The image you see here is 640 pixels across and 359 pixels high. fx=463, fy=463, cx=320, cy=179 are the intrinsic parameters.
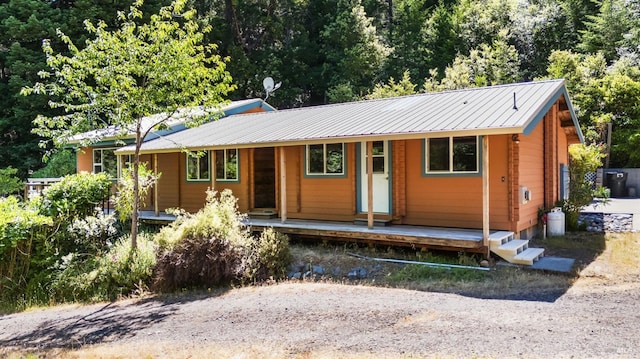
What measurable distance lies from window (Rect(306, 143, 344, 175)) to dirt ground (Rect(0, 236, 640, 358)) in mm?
3766

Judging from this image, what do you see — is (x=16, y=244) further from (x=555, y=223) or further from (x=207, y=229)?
(x=555, y=223)

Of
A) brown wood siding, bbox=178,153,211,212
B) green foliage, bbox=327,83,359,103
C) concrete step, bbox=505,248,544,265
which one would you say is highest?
green foliage, bbox=327,83,359,103

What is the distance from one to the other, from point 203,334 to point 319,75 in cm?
2646

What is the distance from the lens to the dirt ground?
4578 millimetres

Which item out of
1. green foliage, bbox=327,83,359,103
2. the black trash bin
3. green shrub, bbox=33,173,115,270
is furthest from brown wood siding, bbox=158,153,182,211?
the black trash bin

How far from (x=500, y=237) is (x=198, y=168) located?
8.45 m

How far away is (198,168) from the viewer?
43.3 ft

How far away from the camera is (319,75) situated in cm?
3047

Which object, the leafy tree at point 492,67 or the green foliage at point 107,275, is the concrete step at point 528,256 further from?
the leafy tree at point 492,67

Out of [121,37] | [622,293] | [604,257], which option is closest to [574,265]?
[604,257]

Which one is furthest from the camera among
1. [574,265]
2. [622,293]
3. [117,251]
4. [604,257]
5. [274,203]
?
[274,203]

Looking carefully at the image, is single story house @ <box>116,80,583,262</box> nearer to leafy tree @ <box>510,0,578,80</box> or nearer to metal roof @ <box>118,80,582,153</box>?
metal roof @ <box>118,80,582,153</box>

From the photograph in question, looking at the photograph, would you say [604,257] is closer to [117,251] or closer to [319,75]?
[117,251]

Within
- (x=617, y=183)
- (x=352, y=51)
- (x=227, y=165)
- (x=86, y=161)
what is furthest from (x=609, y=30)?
(x=86, y=161)
